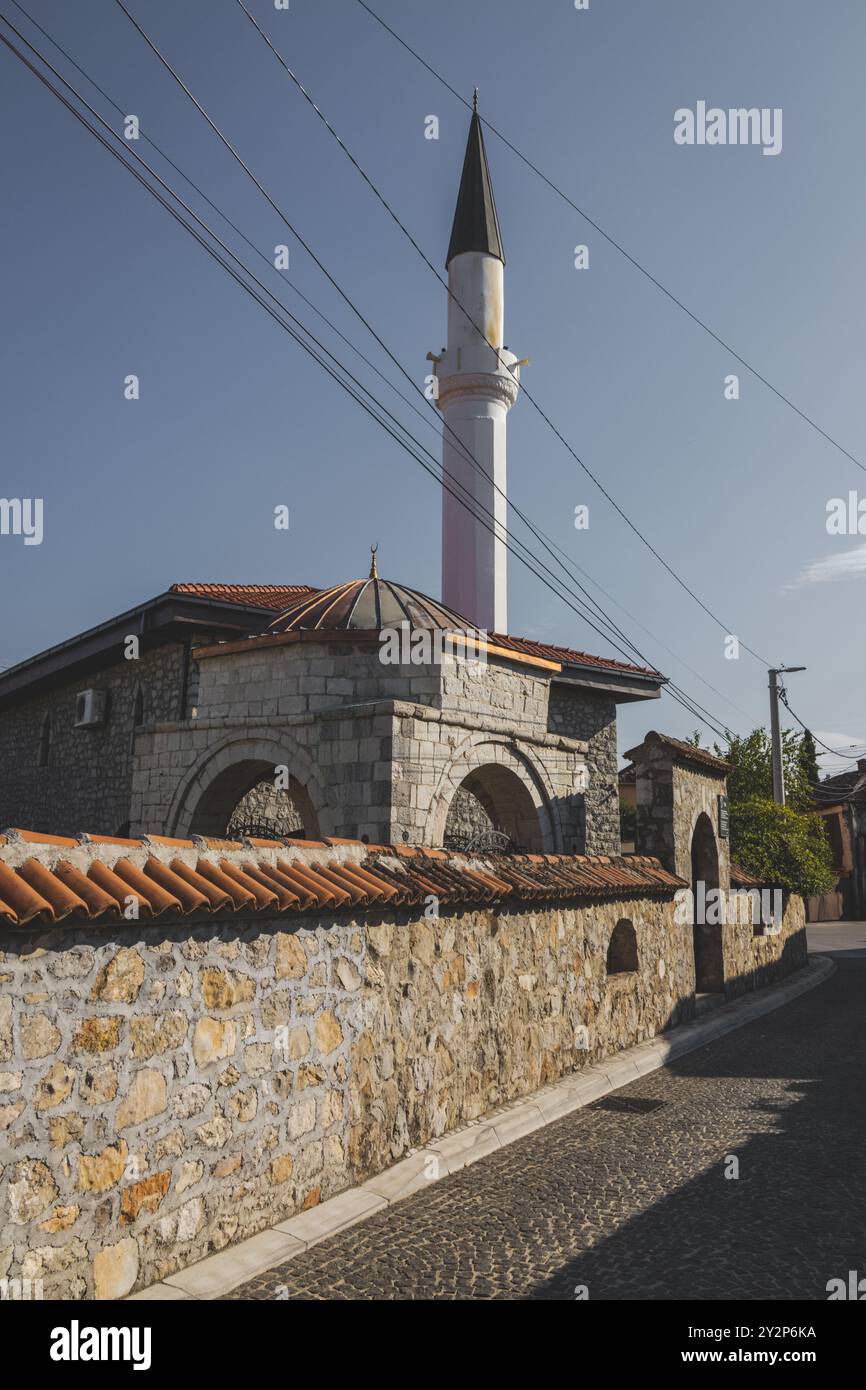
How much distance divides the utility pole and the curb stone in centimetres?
1548

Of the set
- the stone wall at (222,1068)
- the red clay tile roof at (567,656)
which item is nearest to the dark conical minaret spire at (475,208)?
the red clay tile roof at (567,656)

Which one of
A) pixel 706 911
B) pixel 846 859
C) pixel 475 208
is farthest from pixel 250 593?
pixel 846 859

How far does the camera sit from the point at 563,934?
8906 mm

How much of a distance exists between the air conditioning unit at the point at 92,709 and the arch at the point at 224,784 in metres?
6.96

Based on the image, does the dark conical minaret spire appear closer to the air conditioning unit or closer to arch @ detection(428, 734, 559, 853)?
the air conditioning unit

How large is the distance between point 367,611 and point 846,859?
108ft

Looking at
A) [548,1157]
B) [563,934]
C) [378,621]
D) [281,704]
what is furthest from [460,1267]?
[378,621]

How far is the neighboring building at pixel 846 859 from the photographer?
3781 cm

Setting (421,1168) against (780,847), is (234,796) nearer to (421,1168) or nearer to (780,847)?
(421,1168)

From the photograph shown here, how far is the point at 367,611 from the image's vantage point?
11.6 meters

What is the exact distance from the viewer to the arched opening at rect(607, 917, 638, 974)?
Answer: 417 inches

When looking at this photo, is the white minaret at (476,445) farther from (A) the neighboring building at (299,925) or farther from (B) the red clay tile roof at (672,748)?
(B) the red clay tile roof at (672,748)
